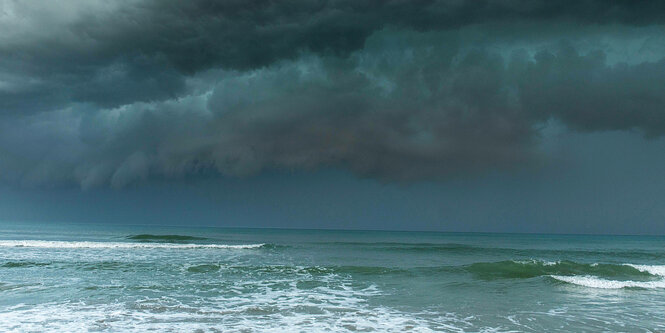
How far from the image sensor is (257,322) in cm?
1251

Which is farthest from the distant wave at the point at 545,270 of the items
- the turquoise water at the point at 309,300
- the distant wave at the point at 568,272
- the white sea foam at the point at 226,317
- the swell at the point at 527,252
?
the swell at the point at 527,252

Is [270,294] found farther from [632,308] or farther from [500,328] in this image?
[632,308]

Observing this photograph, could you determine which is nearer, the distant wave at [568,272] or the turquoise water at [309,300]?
the turquoise water at [309,300]

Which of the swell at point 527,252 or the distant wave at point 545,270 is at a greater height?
the distant wave at point 545,270

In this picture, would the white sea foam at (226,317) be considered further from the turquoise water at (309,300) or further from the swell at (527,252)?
the swell at (527,252)

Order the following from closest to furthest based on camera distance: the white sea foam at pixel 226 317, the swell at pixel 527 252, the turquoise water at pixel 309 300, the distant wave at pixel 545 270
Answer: the white sea foam at pixel 226 317
the turquoise water at pixel 309 300
the distant wave at pixel 545 270
the swell at pixel 527 252

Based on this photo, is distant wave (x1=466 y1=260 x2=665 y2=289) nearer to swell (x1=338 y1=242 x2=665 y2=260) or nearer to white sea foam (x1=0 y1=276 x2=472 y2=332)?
white sea foam (x1=0 y1=276 x2=472 y2=332)

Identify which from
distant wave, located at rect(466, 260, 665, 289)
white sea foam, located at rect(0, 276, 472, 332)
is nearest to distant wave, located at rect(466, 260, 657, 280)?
distant wave, located at rect(466, 260, 665, 289)

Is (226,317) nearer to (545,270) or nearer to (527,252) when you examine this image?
(545,270)

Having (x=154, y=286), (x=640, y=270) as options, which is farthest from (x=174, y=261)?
(x=640, y=270)

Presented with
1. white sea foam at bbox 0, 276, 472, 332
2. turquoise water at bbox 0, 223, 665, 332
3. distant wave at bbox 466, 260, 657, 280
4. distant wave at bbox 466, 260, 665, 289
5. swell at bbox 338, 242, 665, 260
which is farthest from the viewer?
swell at bbox 338, 242, 665, 260

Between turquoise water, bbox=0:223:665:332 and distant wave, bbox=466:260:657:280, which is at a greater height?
turquoise water, bbox=0:223:665:332

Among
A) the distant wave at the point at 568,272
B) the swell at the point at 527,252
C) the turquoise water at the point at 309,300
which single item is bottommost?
the swell at the point at 527,252

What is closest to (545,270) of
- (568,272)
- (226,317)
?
(568,272)
